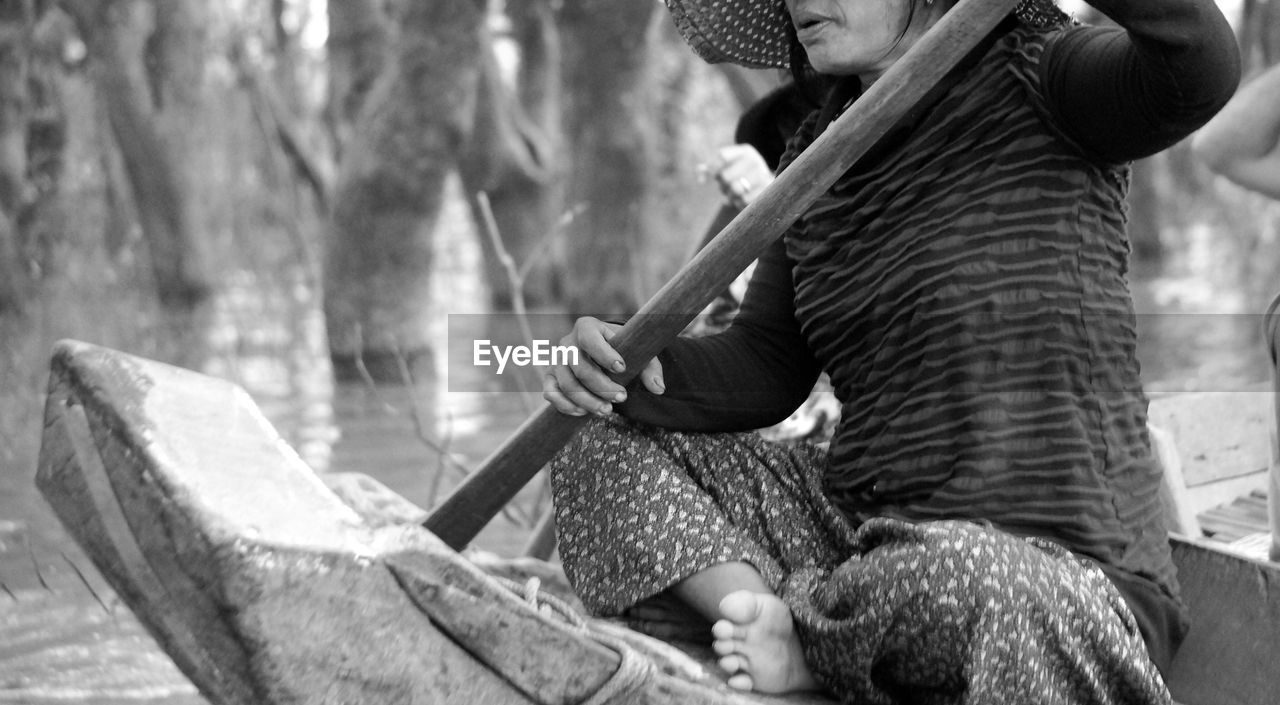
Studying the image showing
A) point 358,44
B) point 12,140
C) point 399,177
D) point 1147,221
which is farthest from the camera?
point 1147,221

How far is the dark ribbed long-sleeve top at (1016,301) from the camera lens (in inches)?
71.1

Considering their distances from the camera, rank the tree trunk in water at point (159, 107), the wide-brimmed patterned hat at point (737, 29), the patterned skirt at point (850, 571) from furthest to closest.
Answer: the tree trunk in water at point (159, 107) < the wide-brimmed patterned hat at point (737, 29) < the patterned skirt at point (850, 571)

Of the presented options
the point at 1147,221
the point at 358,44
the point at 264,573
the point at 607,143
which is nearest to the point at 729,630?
the point at 264,573

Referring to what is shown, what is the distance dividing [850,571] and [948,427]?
0.73 feet

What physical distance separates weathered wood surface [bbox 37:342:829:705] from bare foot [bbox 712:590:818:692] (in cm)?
22

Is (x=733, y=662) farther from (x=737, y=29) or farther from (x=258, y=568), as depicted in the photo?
(x=737, y=29)

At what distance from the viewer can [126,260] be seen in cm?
769

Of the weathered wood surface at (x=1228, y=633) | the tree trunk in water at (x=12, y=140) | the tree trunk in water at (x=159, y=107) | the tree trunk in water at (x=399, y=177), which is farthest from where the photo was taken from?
the tree trunk in water at (x=399, y=177)

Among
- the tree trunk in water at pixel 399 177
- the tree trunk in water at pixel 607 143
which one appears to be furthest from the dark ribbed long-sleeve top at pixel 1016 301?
the tree trunk in water at pixel 607 143

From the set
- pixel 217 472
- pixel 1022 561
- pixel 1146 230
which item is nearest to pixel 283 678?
pixel 217 472

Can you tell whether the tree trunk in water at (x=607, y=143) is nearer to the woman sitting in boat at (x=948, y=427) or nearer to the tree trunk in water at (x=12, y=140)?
the tree trunk in water at (x=12, y=140)

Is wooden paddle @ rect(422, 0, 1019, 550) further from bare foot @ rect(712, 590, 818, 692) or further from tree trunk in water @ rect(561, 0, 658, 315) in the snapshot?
tree trunk in water @ rect(561, 0, 658, 315)
